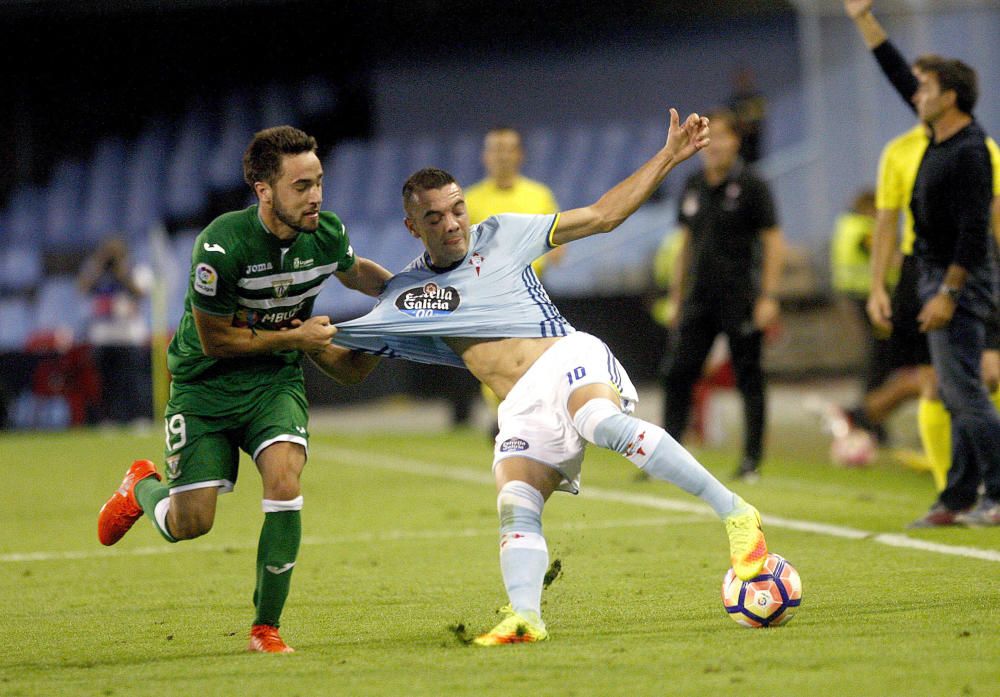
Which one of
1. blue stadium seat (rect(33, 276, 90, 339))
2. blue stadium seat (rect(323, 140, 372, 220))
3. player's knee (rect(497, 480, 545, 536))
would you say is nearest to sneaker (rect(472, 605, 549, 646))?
player's knee (rect(497, 480, 545, 536))

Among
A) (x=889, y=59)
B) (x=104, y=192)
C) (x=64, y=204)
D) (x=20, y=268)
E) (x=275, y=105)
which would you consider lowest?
(x=889, y=59)

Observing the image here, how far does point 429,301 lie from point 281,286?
1.59 feet

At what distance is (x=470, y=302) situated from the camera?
4.98 metres

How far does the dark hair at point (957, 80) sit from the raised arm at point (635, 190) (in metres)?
2.01

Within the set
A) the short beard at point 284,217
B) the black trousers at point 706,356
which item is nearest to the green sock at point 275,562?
the short beard at point 284,217

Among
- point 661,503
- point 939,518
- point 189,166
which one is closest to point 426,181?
point 939,518

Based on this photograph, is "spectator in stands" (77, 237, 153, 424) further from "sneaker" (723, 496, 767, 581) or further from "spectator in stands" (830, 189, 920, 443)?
"sneaker" (723, 496, 767, 581)

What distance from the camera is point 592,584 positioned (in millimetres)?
5805

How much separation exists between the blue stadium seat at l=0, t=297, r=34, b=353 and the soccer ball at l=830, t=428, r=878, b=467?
510 inches

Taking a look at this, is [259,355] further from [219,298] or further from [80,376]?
[80,376]

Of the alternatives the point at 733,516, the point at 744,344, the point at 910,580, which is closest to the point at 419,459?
the point at 744,344

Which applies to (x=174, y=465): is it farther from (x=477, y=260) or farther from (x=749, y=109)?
(x=749, y=109)

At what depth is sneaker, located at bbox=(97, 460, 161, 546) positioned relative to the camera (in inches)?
215

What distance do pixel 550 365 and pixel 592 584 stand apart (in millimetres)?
1289
